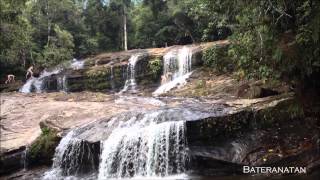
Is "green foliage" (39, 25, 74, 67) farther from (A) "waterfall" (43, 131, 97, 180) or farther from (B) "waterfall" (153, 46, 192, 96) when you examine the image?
(A) "waterfall" (43, 131, 97, 180)

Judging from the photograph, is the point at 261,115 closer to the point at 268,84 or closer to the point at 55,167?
the point at 268,84

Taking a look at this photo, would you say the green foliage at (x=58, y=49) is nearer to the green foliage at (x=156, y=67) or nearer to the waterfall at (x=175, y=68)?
the green foliage at (x=156, y=67)

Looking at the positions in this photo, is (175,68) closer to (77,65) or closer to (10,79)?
(77,65)

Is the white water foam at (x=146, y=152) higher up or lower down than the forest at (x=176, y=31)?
lower down

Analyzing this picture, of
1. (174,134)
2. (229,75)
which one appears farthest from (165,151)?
(229,75)

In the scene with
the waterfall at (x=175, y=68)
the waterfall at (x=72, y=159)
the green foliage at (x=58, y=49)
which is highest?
the green foliage at (x=58, y=49)

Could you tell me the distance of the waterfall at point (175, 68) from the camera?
23.8 m

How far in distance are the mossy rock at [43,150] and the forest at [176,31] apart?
20.0 feet

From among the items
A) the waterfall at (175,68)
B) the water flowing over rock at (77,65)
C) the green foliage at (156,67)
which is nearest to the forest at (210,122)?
the waterfall at (175,68)

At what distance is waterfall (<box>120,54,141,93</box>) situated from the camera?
2611 cm

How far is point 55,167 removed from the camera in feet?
44.6

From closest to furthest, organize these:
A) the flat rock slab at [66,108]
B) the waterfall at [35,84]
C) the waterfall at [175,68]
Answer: the flat rock slab at [66,108], the waterfall at [175,68], the waterfall at [35,84]

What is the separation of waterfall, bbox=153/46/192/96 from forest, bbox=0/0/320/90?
1613 mm

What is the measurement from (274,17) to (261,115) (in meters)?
2.62
